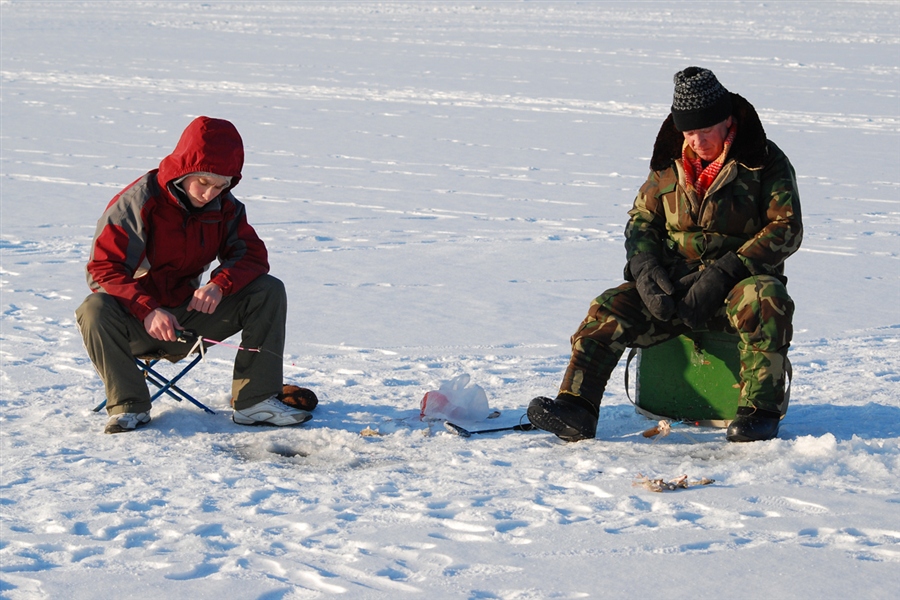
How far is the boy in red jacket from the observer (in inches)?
149

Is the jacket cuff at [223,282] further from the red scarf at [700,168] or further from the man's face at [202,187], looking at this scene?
the red scarf at [700,168]

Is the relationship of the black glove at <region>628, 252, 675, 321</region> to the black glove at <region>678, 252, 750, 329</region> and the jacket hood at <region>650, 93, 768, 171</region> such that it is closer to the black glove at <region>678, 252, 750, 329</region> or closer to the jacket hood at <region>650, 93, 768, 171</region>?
the black glove at <region>678, 252, 750, 329</region>

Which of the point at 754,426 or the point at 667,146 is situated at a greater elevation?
the point at 667,146

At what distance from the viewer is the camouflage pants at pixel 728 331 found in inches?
141

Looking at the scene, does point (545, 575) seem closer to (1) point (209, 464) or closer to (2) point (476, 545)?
(2) point (476, 545)

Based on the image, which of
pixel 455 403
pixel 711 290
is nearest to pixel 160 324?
pixel 455 403

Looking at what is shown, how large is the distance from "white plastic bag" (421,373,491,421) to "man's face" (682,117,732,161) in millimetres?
1260

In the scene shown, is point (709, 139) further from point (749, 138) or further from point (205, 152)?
point (205, 152)

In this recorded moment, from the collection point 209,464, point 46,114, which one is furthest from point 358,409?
point 46,114

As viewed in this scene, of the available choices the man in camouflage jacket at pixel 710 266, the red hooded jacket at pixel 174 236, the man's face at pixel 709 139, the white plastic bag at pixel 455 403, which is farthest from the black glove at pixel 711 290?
the red hooded jacket at pixel 174 236

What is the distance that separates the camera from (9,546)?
115 inches

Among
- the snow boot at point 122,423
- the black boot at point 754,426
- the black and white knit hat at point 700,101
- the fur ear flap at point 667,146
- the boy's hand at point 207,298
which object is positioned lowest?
the snow boot at point 122,423

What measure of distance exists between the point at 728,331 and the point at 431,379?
4.75ft

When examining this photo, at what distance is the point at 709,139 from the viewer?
376 cm
